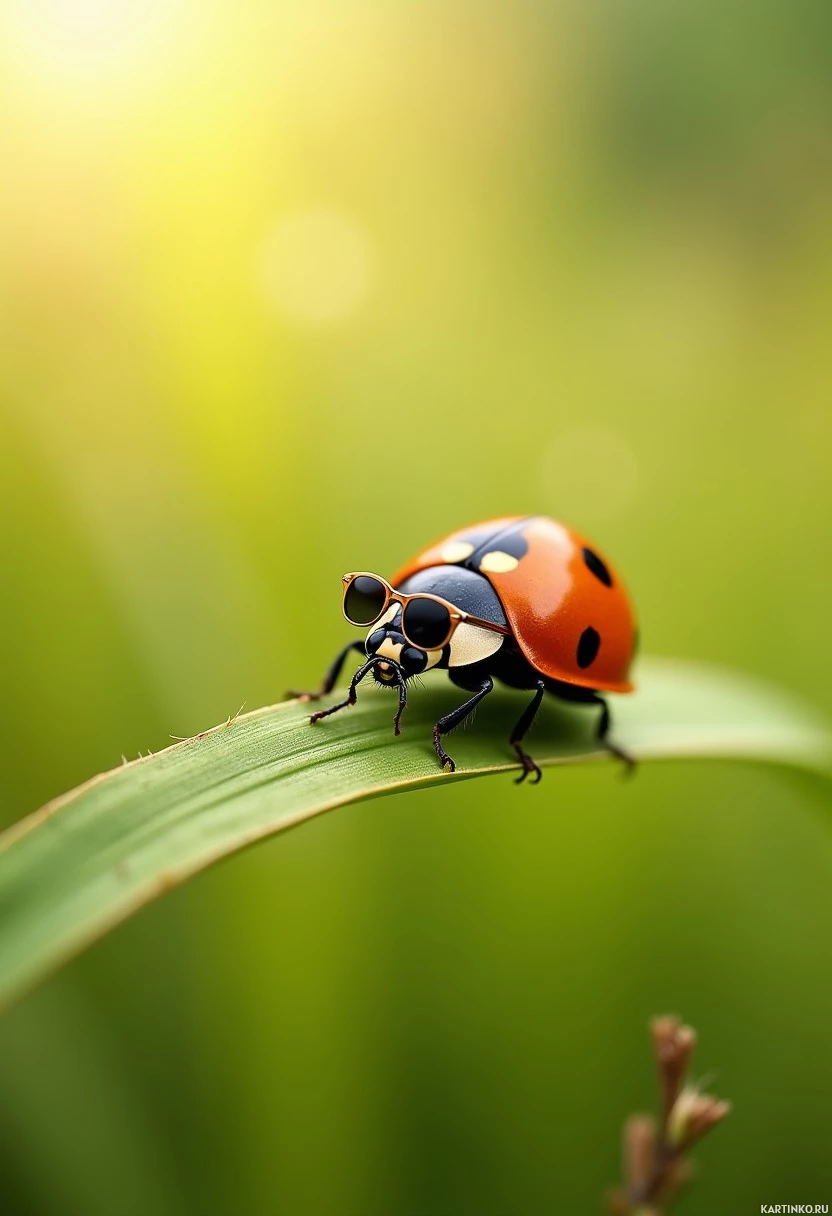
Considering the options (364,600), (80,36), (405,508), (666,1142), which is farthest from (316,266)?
(666,1142)

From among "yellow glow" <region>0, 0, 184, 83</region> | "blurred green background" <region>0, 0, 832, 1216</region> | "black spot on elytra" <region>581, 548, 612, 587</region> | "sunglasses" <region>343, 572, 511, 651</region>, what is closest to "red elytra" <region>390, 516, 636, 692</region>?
"black spot on elytra" <region>581, 548, 612, 587</region>

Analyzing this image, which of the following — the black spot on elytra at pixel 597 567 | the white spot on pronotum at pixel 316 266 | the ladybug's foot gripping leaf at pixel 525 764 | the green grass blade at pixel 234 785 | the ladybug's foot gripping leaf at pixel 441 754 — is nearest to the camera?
the green grass blade at pixel 234 785

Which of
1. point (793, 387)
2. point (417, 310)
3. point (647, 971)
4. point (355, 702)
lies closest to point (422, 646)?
point (355, 702)

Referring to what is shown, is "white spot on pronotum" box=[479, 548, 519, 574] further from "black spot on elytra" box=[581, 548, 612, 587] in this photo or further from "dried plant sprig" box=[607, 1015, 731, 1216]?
"dried plant sprig" box=[607, 1015, 731, 1216]

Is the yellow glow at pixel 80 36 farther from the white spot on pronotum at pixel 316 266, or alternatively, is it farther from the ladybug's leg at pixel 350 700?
the ladybug's leg at pixel 350 700

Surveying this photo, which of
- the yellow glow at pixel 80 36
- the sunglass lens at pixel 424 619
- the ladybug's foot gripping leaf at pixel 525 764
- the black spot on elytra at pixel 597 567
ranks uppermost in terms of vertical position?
the yellow glow at pixel 80 36

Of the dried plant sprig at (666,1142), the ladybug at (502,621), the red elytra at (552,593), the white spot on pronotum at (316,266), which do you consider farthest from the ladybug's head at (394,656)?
the white spot on pronotum at (316,266)
